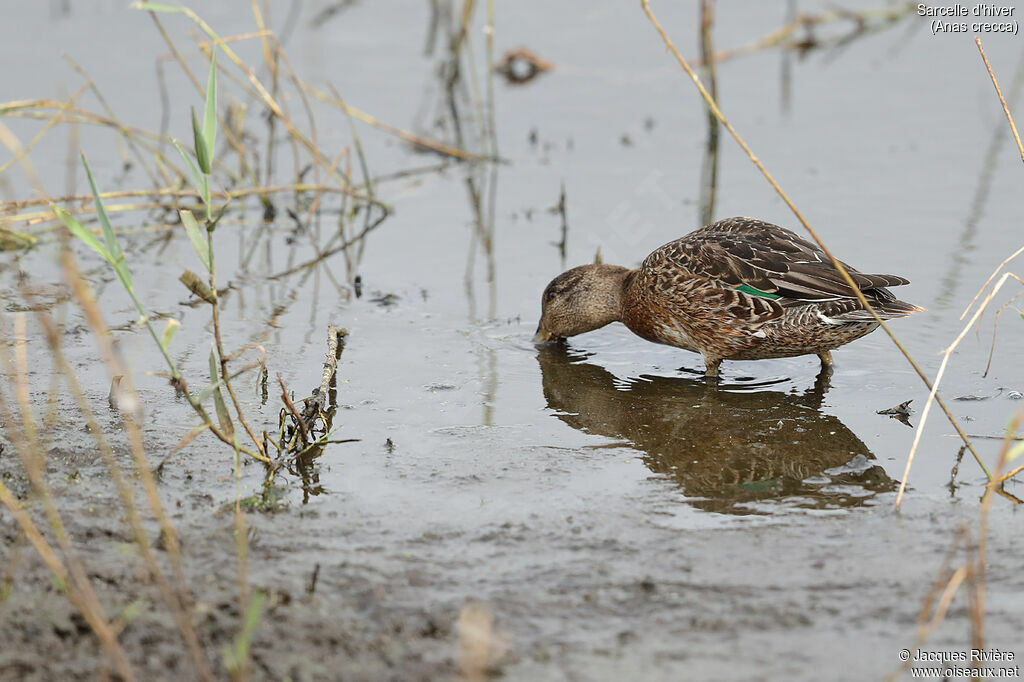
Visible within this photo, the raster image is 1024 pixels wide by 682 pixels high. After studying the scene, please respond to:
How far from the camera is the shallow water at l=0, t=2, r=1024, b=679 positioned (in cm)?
378

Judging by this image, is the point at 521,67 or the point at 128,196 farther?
the point at 521,67

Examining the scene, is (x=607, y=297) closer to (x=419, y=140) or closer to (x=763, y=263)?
(x=763, y=263)

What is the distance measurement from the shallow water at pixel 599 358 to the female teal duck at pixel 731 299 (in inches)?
8.5

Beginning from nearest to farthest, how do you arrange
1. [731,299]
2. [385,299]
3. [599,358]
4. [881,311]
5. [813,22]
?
[881,311] < [731,299] < [599,358] < [385,299] < [813,22]

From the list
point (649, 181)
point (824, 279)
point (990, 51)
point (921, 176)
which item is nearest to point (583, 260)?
point (649, 181)

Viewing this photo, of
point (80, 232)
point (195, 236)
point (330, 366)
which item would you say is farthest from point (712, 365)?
point (80, 232)

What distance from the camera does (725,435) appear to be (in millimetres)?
5363

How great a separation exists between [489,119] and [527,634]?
6.49 metres

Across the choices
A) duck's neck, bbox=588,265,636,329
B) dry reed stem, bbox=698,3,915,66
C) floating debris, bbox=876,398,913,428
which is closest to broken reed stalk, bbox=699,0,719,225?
dry reed stem, bbox=698,3,915,66

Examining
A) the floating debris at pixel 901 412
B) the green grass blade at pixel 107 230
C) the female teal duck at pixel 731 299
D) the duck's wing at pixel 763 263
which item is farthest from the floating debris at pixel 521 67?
the green grass blade at pixel 107 230

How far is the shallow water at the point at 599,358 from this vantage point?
3.78m

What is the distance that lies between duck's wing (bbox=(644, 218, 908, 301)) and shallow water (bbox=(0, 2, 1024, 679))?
53 centimetres

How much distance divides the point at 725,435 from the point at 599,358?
1.47 meters

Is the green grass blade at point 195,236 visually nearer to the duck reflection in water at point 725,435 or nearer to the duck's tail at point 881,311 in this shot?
the duck reflection in water at point 725,435
